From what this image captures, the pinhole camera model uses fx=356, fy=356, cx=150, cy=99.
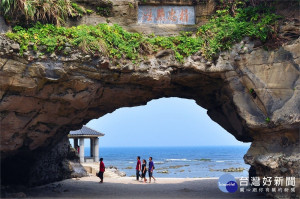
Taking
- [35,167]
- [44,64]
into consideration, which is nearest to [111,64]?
[44,64]

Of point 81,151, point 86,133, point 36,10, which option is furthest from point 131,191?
point 81,151

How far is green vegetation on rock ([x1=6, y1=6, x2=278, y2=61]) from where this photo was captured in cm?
1101

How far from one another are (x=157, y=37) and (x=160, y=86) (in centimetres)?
168

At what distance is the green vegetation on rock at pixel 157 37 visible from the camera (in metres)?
11.0

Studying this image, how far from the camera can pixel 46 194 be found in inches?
536

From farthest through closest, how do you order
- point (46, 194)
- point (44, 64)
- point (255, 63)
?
1. point (46, 194)
2. point (255, 63)
3. point (44, 64)

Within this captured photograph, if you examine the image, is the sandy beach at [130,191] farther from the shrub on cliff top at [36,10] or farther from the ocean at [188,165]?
the ocean at [188,165]

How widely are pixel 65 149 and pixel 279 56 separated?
11851 millimetres

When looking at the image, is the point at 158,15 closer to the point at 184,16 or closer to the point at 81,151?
the point at 184,16

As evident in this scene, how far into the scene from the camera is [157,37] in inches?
472

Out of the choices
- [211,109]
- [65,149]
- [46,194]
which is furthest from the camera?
[65,149]

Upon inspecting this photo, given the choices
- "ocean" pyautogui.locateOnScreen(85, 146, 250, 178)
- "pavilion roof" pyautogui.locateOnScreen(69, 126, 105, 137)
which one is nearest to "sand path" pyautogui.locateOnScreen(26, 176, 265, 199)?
"pavilion roof" pyautogui.locateOnScreen(69, 126, 105, 137)

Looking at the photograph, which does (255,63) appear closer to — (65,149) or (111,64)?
(111,64)

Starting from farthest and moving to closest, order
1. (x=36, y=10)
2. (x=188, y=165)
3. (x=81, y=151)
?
(x=188, y=165) < (x=81, y=151) < (x=36, y=10)
